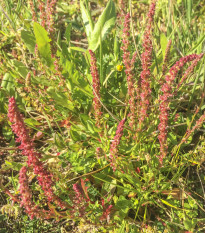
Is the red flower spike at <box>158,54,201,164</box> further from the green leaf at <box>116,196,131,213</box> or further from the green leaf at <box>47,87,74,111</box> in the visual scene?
the green leaf at <box>47,87,74,111</box>

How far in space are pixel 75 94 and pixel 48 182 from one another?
0.89 metres

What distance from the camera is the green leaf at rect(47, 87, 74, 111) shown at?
188 centimetres

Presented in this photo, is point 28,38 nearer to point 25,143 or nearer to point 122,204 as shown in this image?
point 25,143

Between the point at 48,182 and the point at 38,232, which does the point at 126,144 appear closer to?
the point at 48,182

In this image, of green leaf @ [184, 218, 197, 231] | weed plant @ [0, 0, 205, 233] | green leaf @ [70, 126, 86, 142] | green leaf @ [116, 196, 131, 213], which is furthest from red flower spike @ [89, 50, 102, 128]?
green leaf @ [184, 218, 197, 231]

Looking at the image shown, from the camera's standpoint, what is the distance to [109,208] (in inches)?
65.2

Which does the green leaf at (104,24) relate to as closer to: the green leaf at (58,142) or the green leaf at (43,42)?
the green leaf at (43,42)

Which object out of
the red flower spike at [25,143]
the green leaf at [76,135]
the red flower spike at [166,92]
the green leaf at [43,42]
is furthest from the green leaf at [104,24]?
the red flower spike at [25,143]

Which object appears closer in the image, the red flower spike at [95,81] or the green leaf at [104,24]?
the red flower spike at [95,81]

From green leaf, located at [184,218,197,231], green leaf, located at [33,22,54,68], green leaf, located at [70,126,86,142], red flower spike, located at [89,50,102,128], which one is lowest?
green leaf, located at [184,218,197,231]

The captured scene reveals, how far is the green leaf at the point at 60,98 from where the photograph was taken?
188 centimetres

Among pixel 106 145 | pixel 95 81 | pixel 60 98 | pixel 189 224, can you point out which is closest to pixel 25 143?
pixel 95 81

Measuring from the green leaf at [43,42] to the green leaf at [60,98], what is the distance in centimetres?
21

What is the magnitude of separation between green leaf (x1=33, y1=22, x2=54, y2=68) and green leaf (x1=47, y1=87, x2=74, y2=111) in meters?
0.21
